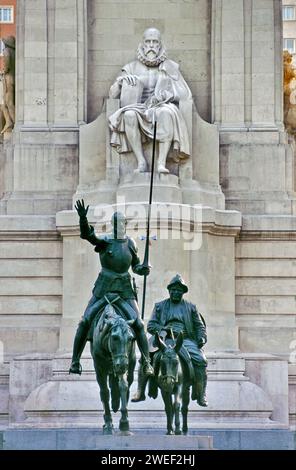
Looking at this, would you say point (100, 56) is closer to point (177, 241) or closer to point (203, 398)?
point (177, 241)

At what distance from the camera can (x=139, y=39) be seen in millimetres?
43312

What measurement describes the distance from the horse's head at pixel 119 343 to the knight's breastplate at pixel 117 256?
1.33 meters

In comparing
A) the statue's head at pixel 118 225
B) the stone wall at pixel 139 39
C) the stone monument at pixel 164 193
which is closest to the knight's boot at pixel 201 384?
the statue's head at pixel 118 225

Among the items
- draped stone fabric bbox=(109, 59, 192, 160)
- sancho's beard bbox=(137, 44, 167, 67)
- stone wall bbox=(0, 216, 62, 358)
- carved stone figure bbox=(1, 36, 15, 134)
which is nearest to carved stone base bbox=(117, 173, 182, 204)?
draped stone fabric bbox=(109, 59, 192, 160)

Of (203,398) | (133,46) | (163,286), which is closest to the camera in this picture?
(203,398)

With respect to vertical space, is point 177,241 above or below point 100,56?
below

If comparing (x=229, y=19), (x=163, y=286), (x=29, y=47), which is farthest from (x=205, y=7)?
(x=163, y=286)

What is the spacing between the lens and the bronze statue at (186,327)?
34719mm

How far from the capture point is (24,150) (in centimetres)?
4272

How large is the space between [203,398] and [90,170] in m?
8.79

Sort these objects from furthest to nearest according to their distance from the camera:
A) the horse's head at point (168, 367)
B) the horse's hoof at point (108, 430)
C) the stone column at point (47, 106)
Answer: the stone column at point (47, 106)
the horse's head at point (168, 367)
the horse's hoof at point (108, 430)

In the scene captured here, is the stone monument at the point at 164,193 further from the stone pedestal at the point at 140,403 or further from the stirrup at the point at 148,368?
the stirrup at the point at 148,368

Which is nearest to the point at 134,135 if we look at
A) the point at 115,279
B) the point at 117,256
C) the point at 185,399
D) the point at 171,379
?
the point at 117,256

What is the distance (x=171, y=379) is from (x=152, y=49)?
36.6 feet
